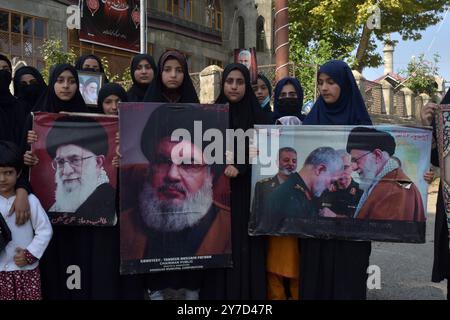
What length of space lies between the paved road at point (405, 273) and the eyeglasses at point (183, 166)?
6.69 feet

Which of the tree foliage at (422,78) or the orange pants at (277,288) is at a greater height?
the tree foliage at (422,78)

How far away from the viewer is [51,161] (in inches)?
112

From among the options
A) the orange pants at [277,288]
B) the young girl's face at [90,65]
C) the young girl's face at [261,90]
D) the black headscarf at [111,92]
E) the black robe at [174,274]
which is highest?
the young girl's face at [90,65]

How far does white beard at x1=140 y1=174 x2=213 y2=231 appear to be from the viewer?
2.78 m

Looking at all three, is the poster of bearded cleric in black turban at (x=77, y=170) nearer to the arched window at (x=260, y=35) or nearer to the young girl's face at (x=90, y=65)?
the young girl's face at (x=90, y=65)

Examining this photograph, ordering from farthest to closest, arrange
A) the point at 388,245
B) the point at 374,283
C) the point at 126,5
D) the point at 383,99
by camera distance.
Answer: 1. the point at 126,5
2. the point at 383,99
3. the point at 388,245
4. the point at 374,283

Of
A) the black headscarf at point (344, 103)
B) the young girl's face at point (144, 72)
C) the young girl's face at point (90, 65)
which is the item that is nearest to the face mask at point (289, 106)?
the black headscarf at point (344, 103)

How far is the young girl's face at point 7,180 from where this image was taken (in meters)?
2.63

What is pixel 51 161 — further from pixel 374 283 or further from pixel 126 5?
pixel 126 5

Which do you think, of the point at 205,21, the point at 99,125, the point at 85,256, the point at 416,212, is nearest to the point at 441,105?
the point at 416,212

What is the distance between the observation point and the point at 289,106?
3779 millimetres

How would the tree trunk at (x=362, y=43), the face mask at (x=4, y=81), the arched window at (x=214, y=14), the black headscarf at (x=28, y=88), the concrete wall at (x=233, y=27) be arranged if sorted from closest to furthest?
the face mask at (x=4, y=81), the black headscarf at (x=28, y=88), the tree trunk at (x=362, y=43), the concrete wall at (x=233, y=27), the arched window at (x=214, y=14)

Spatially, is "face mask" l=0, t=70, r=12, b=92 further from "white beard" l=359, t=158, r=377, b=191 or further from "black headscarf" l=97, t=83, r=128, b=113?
"white beard" l=359, t=158, r=377, b=191
